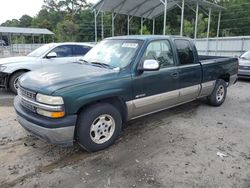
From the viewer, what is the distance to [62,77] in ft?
11.5

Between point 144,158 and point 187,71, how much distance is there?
2.33m

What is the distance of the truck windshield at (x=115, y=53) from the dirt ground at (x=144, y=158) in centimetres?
138

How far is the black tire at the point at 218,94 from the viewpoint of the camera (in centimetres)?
615

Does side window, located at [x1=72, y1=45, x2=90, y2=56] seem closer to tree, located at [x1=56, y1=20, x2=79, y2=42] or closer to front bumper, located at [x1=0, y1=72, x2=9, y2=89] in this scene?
front bumper, located at [x1=0, y1=72, x2=9, y2=89]

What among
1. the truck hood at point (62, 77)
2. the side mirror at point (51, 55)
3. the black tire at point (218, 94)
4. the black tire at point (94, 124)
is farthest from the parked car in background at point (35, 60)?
the black tire at point (218, 94)

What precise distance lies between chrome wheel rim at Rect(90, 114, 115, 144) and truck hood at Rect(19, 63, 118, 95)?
Result: 2.08 feet

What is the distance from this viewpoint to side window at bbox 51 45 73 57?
8102 mm

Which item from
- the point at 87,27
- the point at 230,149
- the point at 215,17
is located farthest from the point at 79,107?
the point at 87,27

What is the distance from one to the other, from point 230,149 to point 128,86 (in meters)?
2.01

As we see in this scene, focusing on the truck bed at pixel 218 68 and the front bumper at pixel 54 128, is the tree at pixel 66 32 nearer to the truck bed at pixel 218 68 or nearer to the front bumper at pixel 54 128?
the truck bed at pixel 218 68

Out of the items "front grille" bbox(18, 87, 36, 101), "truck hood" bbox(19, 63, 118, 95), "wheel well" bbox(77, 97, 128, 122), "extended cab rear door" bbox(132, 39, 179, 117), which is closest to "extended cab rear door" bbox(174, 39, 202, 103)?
"extended cab rear door" bbox(132, 39, 179, 117)

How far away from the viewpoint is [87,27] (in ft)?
171

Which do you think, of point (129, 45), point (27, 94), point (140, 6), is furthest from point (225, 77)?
point (140, 6)

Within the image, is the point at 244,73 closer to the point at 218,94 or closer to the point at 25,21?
the point at 218,94
